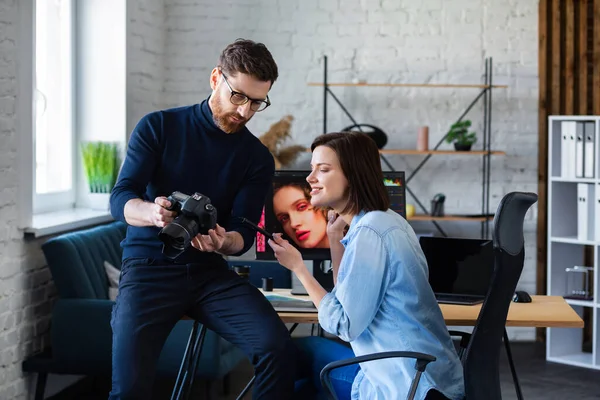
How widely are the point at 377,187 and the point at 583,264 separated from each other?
348 cm

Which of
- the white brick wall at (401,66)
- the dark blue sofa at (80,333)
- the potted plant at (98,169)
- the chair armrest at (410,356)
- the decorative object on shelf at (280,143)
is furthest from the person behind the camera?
the white brick wall at (401,66)

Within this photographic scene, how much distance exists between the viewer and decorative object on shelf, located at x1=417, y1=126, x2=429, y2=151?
17.6 feet

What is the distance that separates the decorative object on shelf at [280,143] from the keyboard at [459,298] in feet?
7.86

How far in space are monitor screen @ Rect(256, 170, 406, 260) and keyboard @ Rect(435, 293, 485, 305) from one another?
0.47 metres

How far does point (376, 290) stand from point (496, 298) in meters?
0.32

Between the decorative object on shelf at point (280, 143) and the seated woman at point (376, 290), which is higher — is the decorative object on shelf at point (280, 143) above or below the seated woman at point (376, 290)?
above

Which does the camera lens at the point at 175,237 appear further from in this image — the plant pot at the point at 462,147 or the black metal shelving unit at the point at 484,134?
the plant pot at the point at 462,147

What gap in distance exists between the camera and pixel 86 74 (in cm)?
493

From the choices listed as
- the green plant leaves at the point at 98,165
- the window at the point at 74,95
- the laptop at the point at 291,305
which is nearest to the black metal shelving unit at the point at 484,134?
the window at the point at 74,95

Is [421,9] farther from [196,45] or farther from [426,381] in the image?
[426,381]

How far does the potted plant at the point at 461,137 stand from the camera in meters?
5.33

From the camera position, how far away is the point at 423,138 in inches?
211

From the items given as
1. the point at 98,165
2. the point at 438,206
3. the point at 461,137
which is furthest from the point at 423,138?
the point at 98,165

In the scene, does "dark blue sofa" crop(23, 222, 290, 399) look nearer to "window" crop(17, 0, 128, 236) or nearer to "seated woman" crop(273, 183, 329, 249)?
"window" crop(17, 0, 128, 236)
